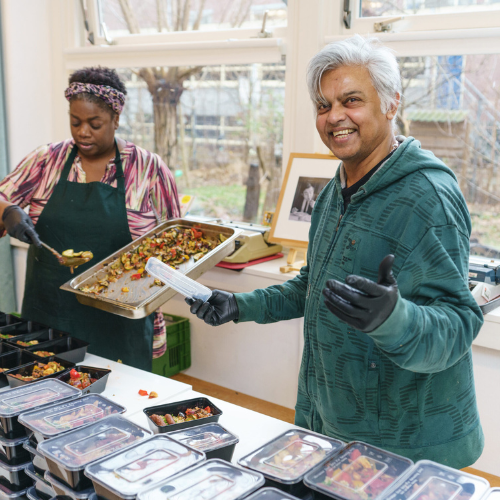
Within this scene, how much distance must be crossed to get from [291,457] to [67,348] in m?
1.10

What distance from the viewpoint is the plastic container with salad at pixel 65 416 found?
50.3 inches

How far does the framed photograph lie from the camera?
2980 millimetres

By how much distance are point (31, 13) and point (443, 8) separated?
284 centimetres

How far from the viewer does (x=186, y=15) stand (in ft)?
12.1

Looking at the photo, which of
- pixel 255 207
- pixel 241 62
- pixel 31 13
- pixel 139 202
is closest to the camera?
pixel 139 202

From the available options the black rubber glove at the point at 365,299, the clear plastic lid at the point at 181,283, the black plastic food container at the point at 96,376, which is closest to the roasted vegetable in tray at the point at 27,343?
the black plastic food container at the point at 96,376

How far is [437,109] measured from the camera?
2.99 metres

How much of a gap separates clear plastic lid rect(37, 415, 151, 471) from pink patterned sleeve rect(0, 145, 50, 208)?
1461 millimetres

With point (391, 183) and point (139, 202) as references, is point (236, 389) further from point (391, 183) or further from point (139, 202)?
point (391, 183)

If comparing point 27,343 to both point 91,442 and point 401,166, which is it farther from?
point 401,166

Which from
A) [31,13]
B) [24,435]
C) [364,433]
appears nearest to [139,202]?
[24,435]

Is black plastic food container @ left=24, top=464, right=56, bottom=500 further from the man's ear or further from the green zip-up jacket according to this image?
the man's ear

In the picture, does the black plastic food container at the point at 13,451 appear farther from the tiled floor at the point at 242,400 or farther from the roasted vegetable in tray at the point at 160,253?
the tiled floor at the point at 242,400

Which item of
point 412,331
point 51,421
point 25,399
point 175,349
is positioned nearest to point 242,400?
point 175,349
